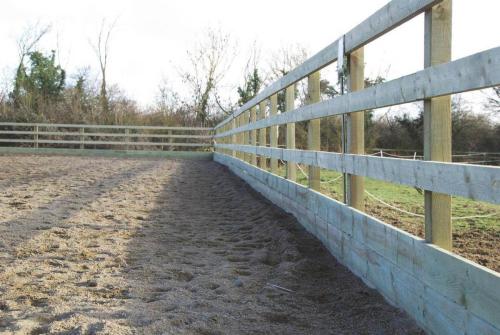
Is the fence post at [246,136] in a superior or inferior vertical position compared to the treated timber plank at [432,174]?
superior

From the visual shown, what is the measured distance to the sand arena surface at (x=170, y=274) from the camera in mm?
2449

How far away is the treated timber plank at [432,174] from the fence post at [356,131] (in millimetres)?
86

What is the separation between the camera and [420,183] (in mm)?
2334

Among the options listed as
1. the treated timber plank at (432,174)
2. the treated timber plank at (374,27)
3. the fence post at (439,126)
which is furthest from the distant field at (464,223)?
the treated timber plank at (374,27)

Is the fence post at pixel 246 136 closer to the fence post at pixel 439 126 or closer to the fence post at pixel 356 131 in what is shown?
the fence post at pixel 356 131

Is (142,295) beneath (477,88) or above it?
beneath

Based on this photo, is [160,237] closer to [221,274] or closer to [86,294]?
[221,274]

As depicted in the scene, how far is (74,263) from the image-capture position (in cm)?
359

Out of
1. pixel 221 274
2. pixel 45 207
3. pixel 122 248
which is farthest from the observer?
pixel 45 207

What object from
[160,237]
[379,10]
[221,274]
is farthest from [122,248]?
[379,10]

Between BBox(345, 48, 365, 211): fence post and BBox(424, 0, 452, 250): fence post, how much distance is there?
3.50 feet

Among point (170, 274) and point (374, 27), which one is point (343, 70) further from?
point (170, 274)

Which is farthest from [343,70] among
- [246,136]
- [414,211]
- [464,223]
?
[246,136]

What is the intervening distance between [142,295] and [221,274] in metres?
0.65
